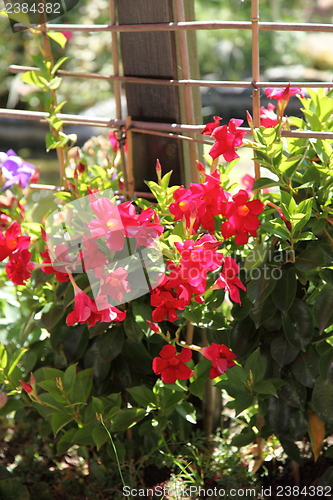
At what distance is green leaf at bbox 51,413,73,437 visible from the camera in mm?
948

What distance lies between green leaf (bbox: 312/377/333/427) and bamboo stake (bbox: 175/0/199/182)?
491 millimetres

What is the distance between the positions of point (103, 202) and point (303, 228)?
365 mm

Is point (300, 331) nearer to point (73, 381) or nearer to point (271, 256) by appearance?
point (271, 256)

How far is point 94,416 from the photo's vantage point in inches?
39.2

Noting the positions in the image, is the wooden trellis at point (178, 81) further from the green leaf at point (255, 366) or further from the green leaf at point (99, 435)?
the green leaf at point (99, 435)

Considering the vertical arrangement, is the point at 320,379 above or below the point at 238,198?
below

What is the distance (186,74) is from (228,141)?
0.24 m

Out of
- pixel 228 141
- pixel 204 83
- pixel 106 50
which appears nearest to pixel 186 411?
pixel 228 141

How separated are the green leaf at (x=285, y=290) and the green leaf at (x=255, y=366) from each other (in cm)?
10

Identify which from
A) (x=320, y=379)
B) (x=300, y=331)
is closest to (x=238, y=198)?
(x=300, y=331)

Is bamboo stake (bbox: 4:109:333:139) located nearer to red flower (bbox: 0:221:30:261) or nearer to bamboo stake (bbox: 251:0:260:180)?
bamboo stake (bbox: 251:0:260:180)

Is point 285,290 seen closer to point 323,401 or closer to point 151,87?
point 323,401

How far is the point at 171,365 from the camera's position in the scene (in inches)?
34.3

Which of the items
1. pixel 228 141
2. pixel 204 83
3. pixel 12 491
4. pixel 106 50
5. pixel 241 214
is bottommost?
pixel 12 491
